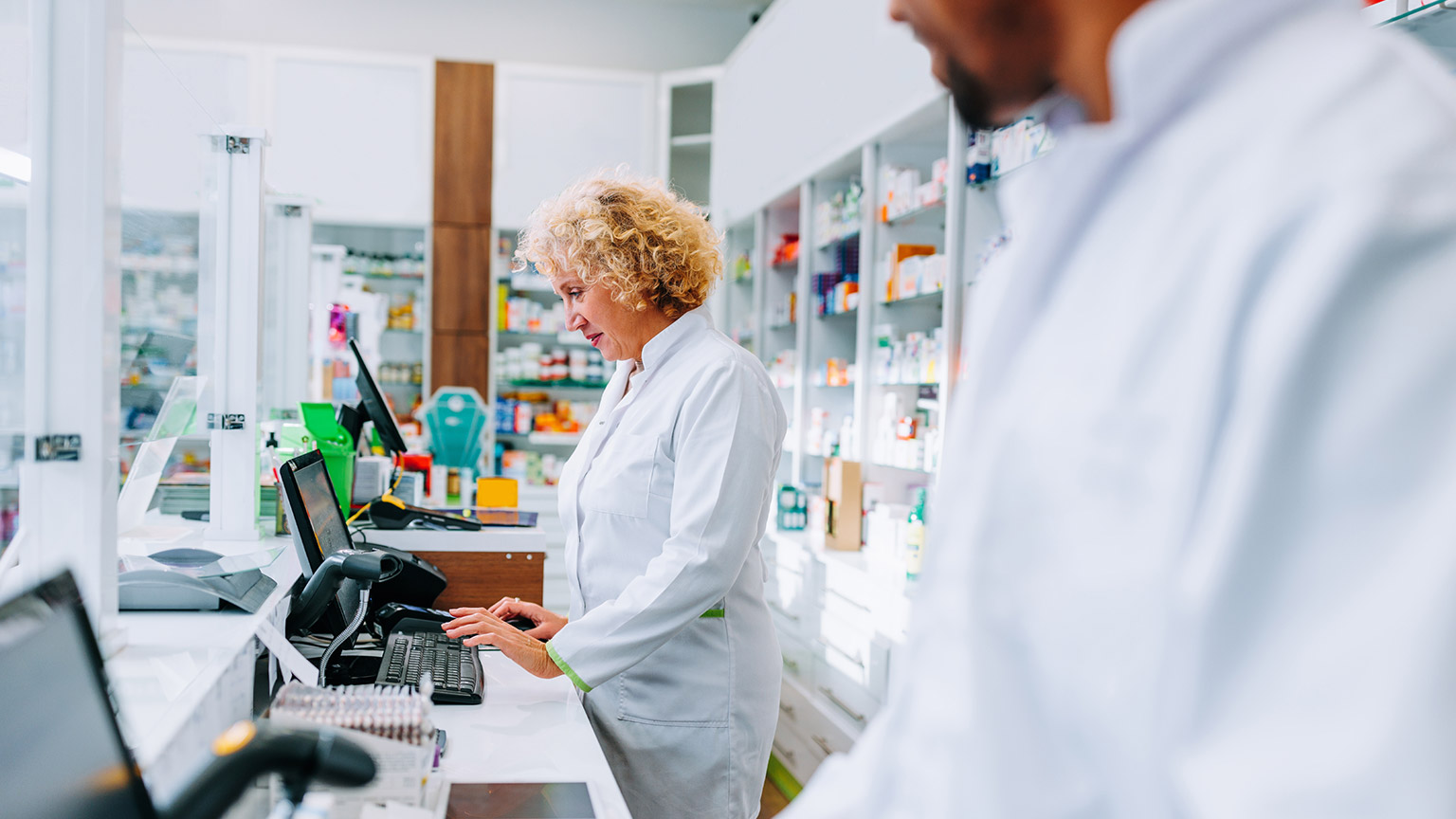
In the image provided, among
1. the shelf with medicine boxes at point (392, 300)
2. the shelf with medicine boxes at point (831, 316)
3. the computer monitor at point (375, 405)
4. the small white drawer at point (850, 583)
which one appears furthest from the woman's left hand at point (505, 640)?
the shelf with medicine boxes at point (392, 300)

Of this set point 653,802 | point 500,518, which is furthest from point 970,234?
point 653,802

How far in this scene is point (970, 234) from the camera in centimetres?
315

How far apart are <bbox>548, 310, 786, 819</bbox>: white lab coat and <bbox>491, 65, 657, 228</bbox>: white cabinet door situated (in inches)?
178

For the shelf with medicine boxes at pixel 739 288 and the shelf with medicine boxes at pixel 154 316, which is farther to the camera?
the shelf with medicine boxes at pixel 739 288

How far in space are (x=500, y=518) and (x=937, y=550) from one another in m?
2.90

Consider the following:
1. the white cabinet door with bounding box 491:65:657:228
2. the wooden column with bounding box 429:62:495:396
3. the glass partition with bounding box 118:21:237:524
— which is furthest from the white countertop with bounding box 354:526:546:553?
the white cabinet door with bounding box 491:65:657:228

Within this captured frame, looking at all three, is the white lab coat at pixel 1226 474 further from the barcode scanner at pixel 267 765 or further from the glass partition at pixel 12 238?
the glass partition at pixel 12 238

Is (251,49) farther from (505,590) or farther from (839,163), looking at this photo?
(505,590)

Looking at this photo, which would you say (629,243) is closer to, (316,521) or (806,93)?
(316,521)

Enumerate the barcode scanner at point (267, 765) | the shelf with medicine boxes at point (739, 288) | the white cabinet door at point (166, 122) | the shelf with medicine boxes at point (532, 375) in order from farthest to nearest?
the shelf with medicine boxes at point (532, 375)
the shelf with medicine boxes at point (739, 288)
the white cabinet door at point (166, 122)
the barcode scanner at point (267, 765)

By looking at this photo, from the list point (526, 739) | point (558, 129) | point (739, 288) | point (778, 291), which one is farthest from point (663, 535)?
point (558, 129)

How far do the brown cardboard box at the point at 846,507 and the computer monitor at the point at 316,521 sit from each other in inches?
81.1

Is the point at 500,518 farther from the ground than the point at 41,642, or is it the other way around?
the point at 41,642

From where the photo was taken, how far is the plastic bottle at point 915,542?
10.7 feet
